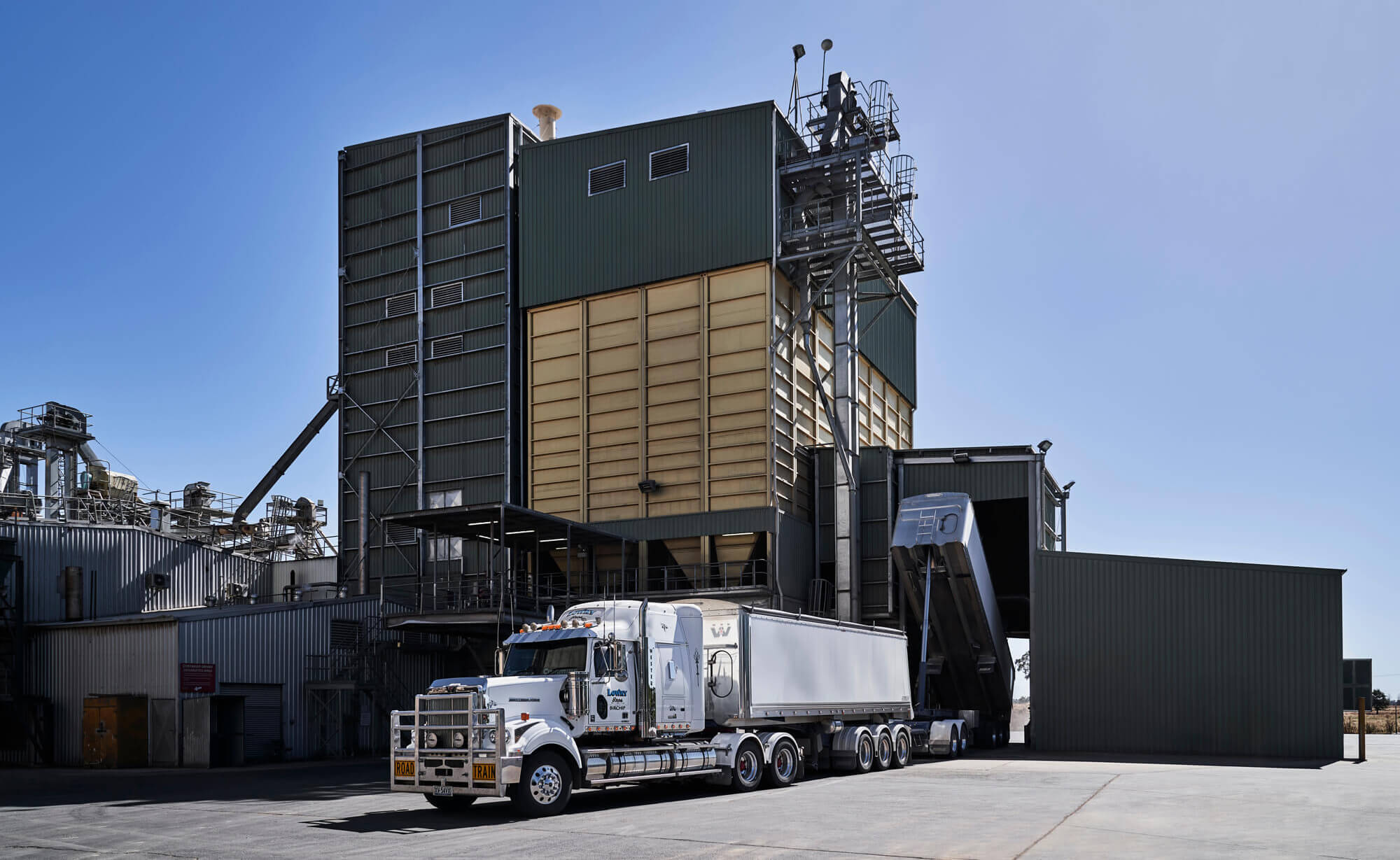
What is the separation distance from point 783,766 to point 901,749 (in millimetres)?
7115

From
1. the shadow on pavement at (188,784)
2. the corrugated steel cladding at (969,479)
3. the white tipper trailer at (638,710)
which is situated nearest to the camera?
the white tipper trailer at (638,710)

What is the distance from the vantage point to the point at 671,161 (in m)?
45.2

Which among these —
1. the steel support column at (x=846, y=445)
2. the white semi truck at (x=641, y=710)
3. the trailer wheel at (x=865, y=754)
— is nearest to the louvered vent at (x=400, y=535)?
the steel support column at (x=846, y=445)

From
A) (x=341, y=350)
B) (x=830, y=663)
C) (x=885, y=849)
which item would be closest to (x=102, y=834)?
Result: (x=885, y=849)

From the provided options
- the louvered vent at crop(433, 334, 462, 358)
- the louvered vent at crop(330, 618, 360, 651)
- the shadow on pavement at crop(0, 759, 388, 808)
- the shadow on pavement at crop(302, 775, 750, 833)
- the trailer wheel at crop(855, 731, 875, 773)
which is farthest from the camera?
the louvered vent at crop(433, 334, 462, 358)

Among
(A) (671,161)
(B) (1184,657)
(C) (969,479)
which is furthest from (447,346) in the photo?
(B) (1184,657)

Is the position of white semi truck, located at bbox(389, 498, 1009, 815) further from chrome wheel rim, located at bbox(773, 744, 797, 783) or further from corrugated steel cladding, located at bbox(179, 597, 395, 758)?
corrugated steel cladding, located at bbox(179, 597, 395, 758)

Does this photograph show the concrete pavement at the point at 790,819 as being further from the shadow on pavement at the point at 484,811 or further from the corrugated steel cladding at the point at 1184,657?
the corrugated steel cladding at the point at 1184,657

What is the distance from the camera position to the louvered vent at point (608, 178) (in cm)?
4603

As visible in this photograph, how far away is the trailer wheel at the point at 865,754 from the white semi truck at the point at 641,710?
0.04m

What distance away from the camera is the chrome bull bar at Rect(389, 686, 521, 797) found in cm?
1945

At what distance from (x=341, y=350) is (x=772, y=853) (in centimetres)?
4220

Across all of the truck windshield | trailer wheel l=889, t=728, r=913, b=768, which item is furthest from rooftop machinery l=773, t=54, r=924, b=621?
the truck windshield

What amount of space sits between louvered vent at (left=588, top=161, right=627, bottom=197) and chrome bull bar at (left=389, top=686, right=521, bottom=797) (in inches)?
1125
